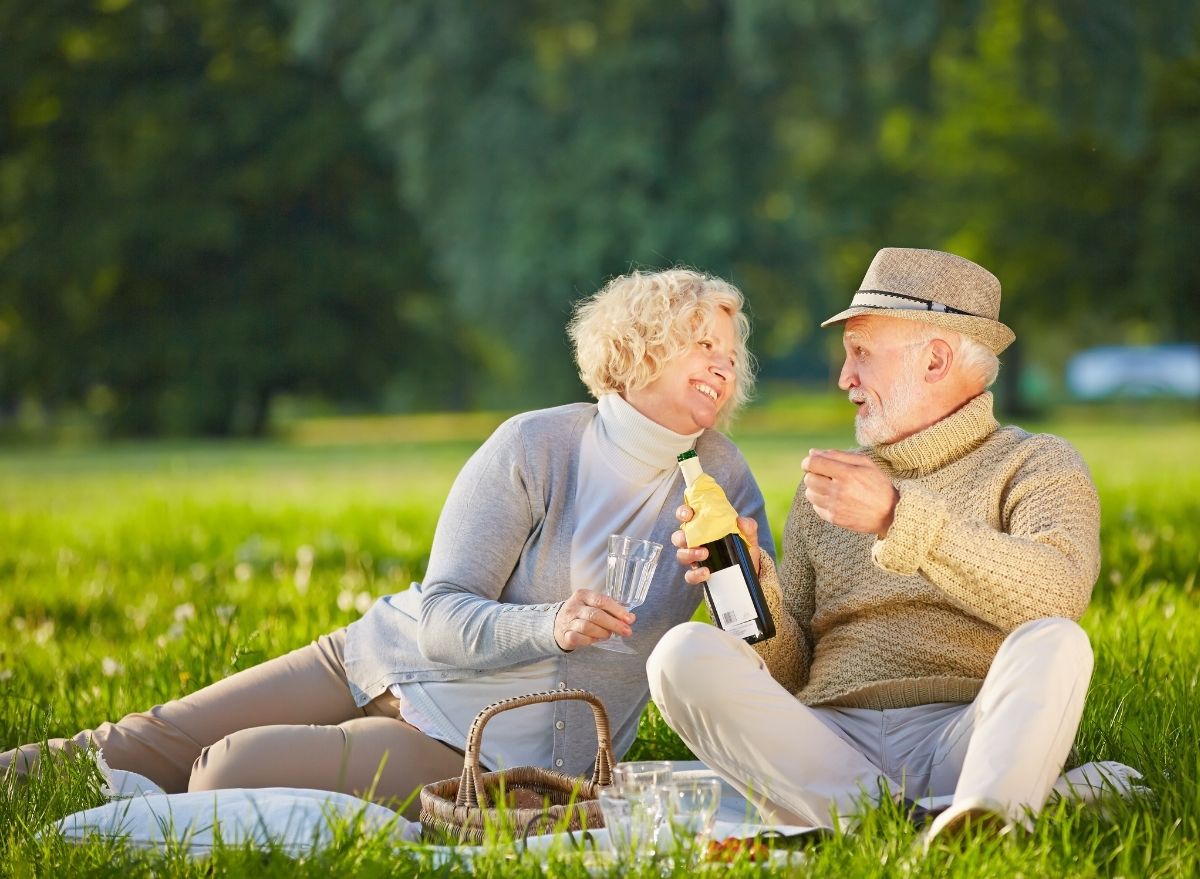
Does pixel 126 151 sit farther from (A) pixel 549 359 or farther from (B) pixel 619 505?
(B) pixel 619 505

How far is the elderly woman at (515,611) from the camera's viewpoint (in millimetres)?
4336

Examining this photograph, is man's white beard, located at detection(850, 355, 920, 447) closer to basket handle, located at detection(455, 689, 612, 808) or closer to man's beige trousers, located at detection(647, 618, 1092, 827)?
man's beige trousers, located at detection(647, 618, 1092, 827)

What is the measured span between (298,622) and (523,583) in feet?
7.87

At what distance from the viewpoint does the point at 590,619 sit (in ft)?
13.1

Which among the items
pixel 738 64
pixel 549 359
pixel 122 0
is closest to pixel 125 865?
pixel 738 64

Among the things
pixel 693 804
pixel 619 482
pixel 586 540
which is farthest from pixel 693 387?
pixel 693 804

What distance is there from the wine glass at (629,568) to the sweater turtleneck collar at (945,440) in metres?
0.73

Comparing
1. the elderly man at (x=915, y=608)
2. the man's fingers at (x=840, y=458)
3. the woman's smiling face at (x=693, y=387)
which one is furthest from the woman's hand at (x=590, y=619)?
the woman's smiling face at (x=693, y=387)

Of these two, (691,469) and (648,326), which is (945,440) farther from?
(648,326)

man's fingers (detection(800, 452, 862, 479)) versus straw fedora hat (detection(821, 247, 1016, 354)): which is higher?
straw fedora hat (detection(821, 247, 1016, 354))

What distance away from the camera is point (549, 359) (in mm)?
31719

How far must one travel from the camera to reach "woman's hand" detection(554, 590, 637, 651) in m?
4.00

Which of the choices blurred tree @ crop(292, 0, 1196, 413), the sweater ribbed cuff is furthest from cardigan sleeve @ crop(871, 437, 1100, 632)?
blurred tree @ crop(292, 0, 1196, 413)

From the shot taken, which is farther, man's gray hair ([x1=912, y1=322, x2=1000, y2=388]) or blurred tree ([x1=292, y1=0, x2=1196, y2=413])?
blurred tree ([x1=292, y1=0, x2=1196, y2=413])
